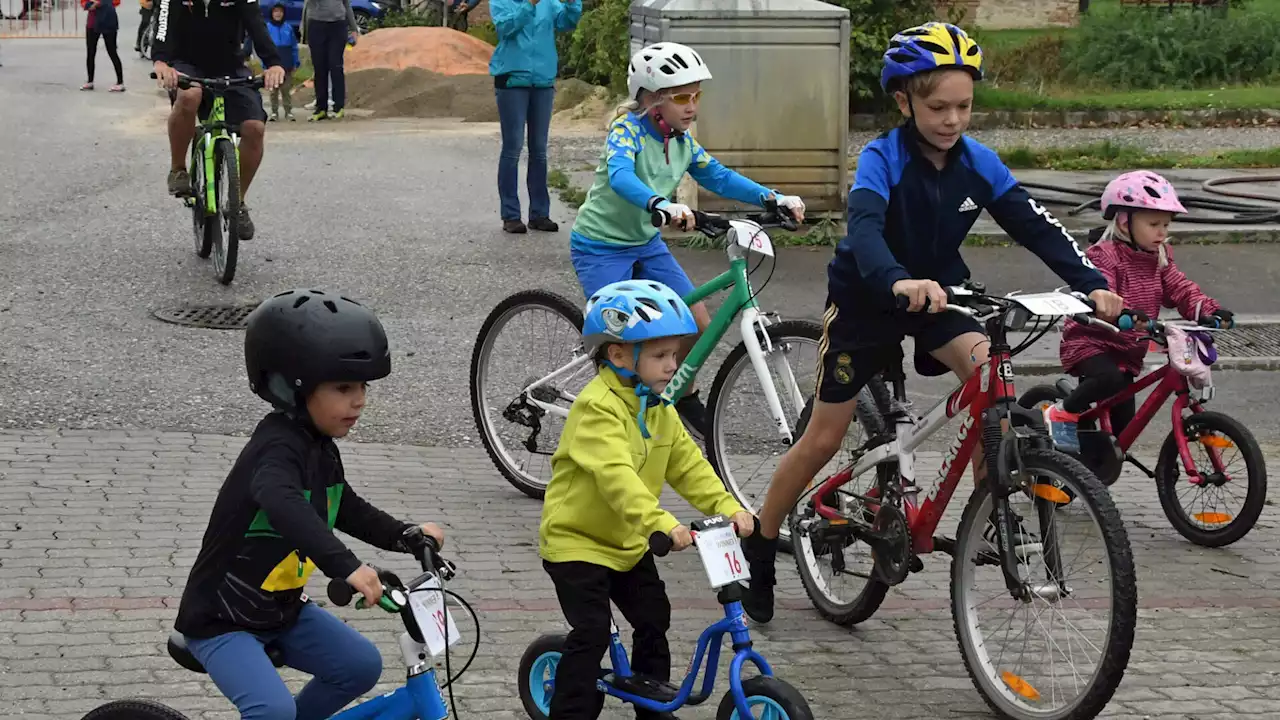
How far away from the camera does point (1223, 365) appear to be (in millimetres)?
9617

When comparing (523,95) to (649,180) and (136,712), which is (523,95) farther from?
(136,712)

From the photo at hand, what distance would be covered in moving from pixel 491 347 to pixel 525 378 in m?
0.40

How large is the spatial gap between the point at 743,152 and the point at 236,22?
3786mm

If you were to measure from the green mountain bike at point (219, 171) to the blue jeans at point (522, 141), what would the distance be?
2.17 meters

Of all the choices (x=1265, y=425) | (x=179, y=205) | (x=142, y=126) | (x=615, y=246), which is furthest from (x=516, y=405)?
(x=142, y=126)

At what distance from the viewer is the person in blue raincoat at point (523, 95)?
12.9 metres

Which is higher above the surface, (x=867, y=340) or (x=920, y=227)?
(x=920, y=227)

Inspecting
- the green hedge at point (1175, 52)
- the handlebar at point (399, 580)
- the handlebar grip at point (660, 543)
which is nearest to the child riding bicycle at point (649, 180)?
the handlebar grip at point (660, 543)

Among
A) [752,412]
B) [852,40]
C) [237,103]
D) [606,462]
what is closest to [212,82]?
[237,103]

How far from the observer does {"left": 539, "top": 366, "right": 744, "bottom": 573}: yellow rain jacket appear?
179 inches

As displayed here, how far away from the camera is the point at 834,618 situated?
5.95 meters

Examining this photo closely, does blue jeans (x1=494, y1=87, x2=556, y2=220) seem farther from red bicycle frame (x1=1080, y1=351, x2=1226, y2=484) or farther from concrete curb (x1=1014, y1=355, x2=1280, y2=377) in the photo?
red bicycle frame (x1=1080, y1=351, x2=1226, y2=484)

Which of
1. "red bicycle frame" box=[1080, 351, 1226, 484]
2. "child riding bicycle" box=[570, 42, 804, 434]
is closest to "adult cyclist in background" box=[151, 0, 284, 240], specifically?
"child riding bicycle" box=[570, 42, 804, 434]

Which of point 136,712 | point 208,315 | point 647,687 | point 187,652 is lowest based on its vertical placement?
point 208,315
